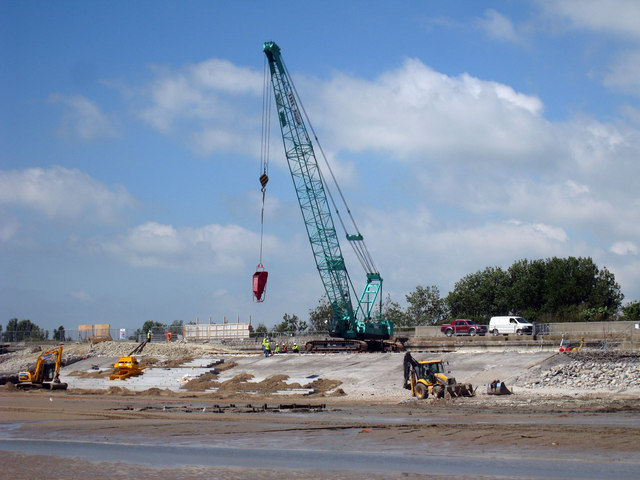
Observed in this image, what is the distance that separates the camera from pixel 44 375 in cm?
4438

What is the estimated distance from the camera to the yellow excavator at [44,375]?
43969 millimetres

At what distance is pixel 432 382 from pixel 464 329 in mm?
41565

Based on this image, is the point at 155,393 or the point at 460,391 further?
the point at 155,393

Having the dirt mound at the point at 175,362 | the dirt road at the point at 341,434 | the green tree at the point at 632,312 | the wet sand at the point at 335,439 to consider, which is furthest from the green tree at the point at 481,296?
the wet sand at the point at 335,439

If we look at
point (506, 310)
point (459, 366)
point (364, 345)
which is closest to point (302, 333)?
point (364, 345)

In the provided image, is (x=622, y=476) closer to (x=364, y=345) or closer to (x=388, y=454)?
(x=388, y=454)

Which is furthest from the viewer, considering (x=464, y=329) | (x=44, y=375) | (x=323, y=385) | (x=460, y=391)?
(x=464, y=329)

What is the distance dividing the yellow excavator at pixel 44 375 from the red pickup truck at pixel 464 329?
4085 cm

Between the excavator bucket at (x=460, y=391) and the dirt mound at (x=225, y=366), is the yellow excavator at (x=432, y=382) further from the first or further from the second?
the dirt mound at (x=225, y=366)

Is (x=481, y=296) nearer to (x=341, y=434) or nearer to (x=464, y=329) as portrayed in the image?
(x=464, y=329)

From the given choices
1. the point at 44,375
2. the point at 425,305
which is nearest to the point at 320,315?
the point at 425,305

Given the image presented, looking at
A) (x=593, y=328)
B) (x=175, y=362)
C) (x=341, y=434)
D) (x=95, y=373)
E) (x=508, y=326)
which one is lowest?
(x=95, y=373)

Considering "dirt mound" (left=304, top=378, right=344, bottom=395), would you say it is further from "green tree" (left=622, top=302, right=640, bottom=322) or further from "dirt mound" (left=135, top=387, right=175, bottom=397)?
"green tree" (left=622, top=302, right=640, bottom=322)

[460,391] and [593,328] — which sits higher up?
[593,328]
